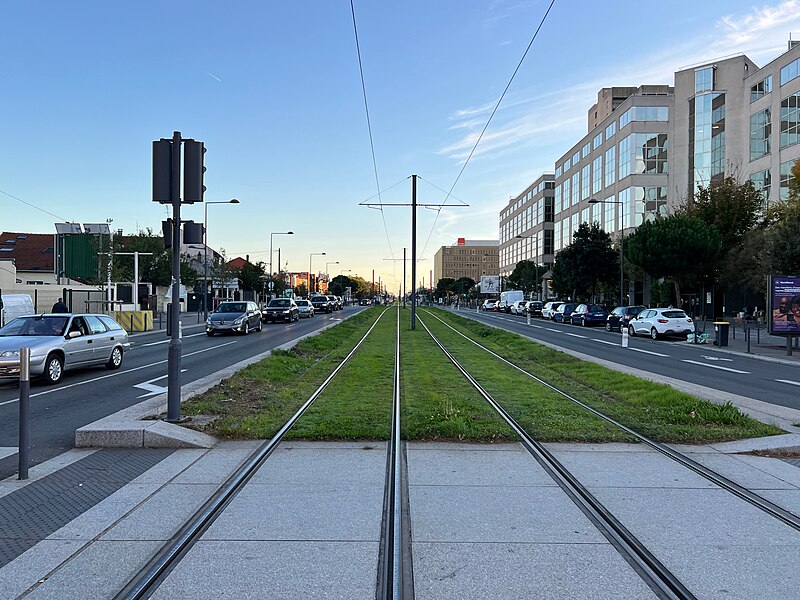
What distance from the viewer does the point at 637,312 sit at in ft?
119

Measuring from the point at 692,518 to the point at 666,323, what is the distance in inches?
1067

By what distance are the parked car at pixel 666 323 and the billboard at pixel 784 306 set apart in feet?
24.7

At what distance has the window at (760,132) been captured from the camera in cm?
4819

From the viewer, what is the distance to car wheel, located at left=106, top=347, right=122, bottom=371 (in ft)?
52.0

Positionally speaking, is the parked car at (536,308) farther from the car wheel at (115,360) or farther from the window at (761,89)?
the car wheel at (115,360)

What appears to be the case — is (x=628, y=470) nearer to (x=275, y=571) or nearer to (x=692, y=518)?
(x=692, y=518)

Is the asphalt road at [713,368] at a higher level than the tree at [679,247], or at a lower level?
Result: lower

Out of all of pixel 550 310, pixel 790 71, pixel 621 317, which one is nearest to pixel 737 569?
pixel 621 317

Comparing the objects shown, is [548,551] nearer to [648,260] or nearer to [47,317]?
[47,317]

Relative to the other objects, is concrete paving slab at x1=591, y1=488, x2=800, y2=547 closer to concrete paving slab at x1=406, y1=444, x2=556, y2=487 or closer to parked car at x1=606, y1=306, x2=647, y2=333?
concrete paving slab at x1=406, y1=444, x2=556, y2=487

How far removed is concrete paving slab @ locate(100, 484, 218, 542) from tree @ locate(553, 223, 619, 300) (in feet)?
181

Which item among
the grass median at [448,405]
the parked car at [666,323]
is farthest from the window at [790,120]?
the grass median at [448,405]

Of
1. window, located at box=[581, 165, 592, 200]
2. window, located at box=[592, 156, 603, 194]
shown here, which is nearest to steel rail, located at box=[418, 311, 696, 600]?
window, located at box=[592, 156, 603, 194]

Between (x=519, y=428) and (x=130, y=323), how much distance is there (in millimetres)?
29150
